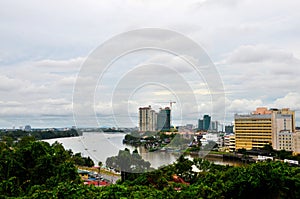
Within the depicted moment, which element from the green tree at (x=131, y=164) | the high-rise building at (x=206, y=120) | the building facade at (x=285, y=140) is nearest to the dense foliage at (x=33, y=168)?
the high-rise building at (x=206, y=120)

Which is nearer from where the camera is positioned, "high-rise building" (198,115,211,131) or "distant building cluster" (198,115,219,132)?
"high-rise building" (198,115,211,131)

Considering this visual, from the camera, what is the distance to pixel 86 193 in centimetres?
688

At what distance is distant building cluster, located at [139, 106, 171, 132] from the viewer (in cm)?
1040

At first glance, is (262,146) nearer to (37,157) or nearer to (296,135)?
(296,135)

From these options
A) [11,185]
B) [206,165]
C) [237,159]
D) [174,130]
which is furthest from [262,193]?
[237,159]

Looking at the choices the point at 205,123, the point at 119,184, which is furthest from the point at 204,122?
the point at 119,184

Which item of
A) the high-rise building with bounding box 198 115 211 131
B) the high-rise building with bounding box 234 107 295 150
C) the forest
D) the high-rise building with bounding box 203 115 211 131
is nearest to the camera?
the forest

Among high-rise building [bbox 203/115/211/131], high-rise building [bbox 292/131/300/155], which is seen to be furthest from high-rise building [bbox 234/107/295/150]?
high-rise building [bbox 203/115/211/131]

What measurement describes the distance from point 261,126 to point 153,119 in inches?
1500

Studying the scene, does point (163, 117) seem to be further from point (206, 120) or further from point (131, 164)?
point (131, 164)

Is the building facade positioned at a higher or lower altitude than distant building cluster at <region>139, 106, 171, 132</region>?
lower

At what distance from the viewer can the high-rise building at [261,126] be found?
44.2m

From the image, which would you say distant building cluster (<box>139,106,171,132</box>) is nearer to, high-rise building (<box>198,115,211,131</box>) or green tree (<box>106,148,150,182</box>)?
high-rise building (<box>198,115,211,131</box>)

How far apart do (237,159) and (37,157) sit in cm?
3432
